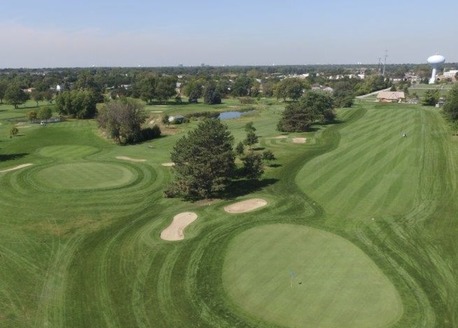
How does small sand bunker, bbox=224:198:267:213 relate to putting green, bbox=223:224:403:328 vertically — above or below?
below

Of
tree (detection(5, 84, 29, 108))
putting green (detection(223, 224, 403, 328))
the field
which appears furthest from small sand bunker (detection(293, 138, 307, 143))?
tree (detection(5, 84, 29, 108))

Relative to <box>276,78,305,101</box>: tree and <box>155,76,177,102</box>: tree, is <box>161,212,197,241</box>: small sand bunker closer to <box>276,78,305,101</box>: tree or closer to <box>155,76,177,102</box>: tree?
<box>155,76,177,102</box>: tree

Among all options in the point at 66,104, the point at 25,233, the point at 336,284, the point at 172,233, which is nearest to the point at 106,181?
the point at 25,233

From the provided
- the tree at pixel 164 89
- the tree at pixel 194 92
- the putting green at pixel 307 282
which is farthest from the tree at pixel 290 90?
the putting green at pixel 307 282

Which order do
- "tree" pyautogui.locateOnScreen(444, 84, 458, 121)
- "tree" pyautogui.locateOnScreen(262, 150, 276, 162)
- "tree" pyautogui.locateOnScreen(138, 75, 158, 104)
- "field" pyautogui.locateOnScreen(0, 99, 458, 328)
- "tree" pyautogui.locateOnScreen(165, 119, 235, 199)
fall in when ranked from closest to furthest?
"field" pyautogui.locateOnScreen(0, 99, 458, 328) → "tree" pyautogui.locateOnScreen(165, 119, 235, 199) → "tree" pyautogui.locateOnScreen(262, 150, 276, 162) → "tree" pyautogui.locateOnScreen(444, 84, 458, 121) → "tree" pyautogui.locateOnScreen(138, 75, 158, 104)

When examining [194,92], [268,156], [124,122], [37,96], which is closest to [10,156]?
[124,122]

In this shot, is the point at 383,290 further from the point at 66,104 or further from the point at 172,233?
the point at 66,104
